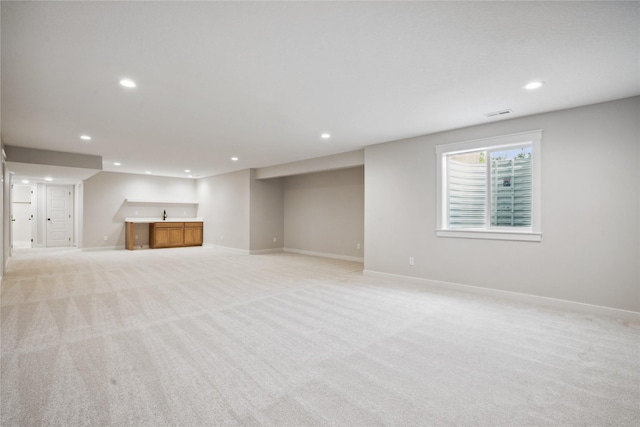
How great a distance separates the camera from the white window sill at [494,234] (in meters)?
3.93

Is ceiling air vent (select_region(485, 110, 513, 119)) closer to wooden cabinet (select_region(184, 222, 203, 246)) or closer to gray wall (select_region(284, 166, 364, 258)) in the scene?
gray wall (select_region(284, 166, 364, 258))

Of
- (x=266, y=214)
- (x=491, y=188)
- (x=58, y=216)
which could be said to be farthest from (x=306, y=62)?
(x=58, y=216)

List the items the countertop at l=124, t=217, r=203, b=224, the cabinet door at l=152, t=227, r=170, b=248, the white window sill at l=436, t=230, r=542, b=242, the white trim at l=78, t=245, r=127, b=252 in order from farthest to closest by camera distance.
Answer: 1. the cabinet door at l=152, t=227, r=170, b=248
2. the countertop at l=124, t=217, r=203, b=224
3. the white trim at l=78, t=245, r=127, b=252
4. the white window sill at l=436, t=230, r=542, b=242

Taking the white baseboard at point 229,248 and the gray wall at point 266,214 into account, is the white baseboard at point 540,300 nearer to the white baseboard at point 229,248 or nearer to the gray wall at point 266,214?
the gray wall at point 266,214

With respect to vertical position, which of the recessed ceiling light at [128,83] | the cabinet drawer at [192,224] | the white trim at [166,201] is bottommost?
the cabinet drawer at [192,224]

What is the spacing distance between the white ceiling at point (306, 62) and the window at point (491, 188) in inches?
18.2

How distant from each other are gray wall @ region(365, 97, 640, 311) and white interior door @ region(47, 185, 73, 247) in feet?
39.2

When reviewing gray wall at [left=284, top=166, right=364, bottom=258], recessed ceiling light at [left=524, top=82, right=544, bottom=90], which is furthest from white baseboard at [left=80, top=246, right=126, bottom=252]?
recessed ceiling light at [left=524, top=82, right=544, bottom=90]

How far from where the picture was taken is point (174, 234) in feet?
33.7

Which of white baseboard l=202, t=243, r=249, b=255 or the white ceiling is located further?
white baseboard l=202, t=243, r=249, b=255

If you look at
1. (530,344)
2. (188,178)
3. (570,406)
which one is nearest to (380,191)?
(530,344)

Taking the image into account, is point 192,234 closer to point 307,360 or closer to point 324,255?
point 324,255

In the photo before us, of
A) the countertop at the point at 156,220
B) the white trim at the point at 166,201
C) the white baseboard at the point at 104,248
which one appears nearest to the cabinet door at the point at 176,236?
the countertop at the point at 156,220

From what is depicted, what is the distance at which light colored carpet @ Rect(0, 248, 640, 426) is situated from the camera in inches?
69.2
